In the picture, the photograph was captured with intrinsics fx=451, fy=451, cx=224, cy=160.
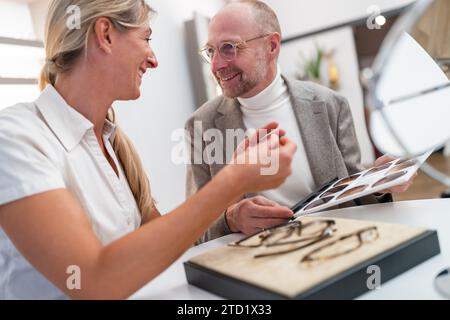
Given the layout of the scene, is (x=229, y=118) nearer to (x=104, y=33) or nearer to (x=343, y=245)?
(x=104, y=33)

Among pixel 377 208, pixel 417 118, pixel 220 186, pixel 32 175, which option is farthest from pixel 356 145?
pixel 32 175

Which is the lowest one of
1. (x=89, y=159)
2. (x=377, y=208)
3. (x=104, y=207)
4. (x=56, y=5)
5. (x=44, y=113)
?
(x=377, y=208)

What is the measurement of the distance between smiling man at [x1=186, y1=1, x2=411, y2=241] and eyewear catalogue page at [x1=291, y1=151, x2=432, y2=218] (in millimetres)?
393

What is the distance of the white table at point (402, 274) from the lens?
0.65 meters

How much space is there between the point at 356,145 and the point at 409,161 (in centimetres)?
58

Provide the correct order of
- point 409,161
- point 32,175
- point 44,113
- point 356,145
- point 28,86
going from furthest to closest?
point 28,86 → point 356,145 → point 409,161 → point 44,113 → point 32,175

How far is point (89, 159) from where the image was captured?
3.37 feet

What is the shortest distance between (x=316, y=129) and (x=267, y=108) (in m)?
0.21

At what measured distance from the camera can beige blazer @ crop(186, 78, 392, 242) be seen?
1598 mm

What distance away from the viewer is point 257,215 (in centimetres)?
109

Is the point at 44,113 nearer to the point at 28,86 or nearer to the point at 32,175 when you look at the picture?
the point at 32,175

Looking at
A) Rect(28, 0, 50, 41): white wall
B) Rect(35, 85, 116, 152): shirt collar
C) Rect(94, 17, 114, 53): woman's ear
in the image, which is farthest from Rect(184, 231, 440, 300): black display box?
Rect(28, 0, 50, 41): white wall

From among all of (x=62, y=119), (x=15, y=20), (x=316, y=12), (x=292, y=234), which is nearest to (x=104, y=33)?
(x=62, y=119)
